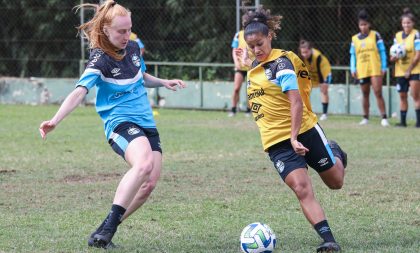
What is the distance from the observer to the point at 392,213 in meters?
7.68

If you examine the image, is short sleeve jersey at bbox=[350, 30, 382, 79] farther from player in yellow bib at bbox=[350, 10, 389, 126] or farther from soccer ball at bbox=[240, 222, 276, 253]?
soccer ball at bbox=[240, 222, 276, 253]

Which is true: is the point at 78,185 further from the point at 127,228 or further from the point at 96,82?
the point at 96,82

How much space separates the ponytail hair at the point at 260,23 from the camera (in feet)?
20.8

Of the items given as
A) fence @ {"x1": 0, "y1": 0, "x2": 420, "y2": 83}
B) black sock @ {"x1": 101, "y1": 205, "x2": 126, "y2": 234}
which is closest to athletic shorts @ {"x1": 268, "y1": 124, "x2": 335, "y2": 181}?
black sock @ {"x1": 101, "y1": 205, "x2": 126, "y2": 234}

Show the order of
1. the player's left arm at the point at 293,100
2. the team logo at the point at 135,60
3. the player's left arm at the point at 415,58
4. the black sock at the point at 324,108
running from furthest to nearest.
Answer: the black sock at the point at 324,108
the player's left arm at the point at 415,58
the team logo at the point at 135,60
the player's left arm at the point at 293,100

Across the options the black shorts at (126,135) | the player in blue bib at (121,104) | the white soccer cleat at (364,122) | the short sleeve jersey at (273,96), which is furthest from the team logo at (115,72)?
the white soccer cleat at (364,122)

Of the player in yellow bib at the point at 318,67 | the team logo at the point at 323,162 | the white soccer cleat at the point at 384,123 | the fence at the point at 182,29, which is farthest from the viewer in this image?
the fence at the point at 182,29

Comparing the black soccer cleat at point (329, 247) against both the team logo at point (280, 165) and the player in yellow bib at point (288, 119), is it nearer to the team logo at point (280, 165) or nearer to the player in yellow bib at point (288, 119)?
the player in yellow bib at point (288, 119)

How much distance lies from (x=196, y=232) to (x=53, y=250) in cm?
114

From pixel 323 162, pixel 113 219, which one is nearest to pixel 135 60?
pixel 113 219

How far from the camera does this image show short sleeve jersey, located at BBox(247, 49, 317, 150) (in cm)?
631

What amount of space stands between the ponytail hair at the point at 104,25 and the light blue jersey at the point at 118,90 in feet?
0.13

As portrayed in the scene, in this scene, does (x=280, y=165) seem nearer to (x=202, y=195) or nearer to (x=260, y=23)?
(x=260, y=23)

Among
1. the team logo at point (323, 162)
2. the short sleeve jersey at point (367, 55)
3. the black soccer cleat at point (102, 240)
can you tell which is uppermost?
the team logo at point (323, 162)
